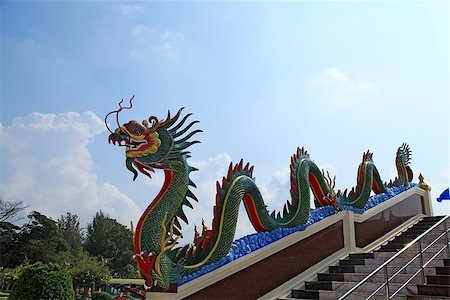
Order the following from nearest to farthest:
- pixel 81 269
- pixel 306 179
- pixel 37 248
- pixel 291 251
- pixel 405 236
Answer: pixel 291 251 < pixel 306 179 < pixel 405 236 < pixel 81 269 < pixel 37 248

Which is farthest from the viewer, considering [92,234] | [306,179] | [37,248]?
[92,234]

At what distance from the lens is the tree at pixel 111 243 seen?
3972 cm

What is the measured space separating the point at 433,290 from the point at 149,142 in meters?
4.89

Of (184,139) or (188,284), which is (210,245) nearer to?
(188,284)

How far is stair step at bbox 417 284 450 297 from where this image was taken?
6.33 metres

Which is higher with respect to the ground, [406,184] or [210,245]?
[406,184]

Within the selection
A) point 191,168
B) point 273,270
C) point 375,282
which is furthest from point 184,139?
point 375,282

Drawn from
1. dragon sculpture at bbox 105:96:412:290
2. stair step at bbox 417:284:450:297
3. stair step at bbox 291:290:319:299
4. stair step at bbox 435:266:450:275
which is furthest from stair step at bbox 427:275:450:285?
dragon sculpture at bbox 105:96:412:290

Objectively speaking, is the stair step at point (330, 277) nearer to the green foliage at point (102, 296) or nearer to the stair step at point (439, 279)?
the stair step at point (439, 279)

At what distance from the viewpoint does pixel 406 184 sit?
13.1 metres

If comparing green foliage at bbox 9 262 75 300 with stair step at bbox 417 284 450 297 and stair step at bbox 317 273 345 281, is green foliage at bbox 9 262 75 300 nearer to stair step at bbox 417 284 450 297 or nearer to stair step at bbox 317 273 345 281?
stair step at bbox 317 273 345 281

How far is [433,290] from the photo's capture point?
644 cm

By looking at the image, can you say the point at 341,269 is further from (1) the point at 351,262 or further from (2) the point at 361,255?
(2) the point at 361,255

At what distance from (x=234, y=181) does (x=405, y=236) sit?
5.94m
